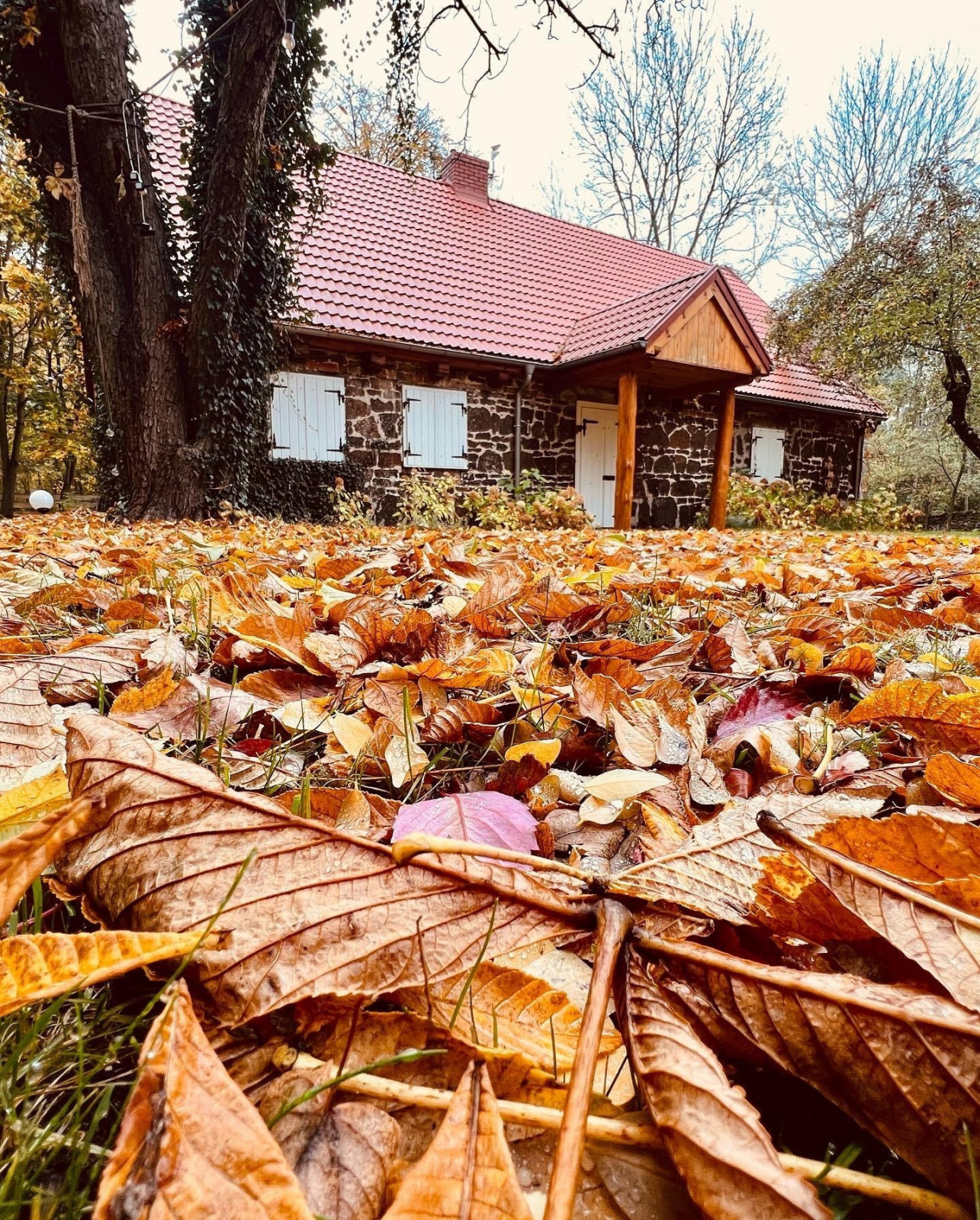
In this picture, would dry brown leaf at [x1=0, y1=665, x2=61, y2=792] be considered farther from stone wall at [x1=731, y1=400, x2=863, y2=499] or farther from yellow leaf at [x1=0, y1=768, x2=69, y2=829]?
stone wall at [x1=731, y1=400, x2=863, y2=499]

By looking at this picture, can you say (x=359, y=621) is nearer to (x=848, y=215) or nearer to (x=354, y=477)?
(x=354, y=477)

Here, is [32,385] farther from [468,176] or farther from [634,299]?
[634,299]

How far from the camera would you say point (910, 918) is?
1.45ft

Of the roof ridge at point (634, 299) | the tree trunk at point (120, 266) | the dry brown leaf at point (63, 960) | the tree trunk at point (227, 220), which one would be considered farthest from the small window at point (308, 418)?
the dry brown leaf at point (63, 960)

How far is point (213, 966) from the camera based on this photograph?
0.42 m

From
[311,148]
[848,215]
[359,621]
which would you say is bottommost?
[359,621]

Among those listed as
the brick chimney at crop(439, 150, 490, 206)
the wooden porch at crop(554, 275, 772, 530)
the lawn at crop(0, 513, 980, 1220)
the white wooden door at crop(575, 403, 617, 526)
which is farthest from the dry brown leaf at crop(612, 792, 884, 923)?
the brick chimney at crop(439, 150, 490, 206)

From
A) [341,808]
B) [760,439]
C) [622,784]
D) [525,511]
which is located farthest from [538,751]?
[760,439]

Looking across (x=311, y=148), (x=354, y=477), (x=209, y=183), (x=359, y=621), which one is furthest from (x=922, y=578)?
(x=354, y=477)

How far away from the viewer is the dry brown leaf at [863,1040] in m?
0.36

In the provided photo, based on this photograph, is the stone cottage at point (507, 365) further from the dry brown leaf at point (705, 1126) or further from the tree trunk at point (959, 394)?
the dry brown leaf at point (705, 1126)

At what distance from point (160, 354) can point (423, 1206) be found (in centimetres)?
752

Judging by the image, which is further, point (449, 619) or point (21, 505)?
point (21, 505)

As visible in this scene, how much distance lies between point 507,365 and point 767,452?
6.67 meters
